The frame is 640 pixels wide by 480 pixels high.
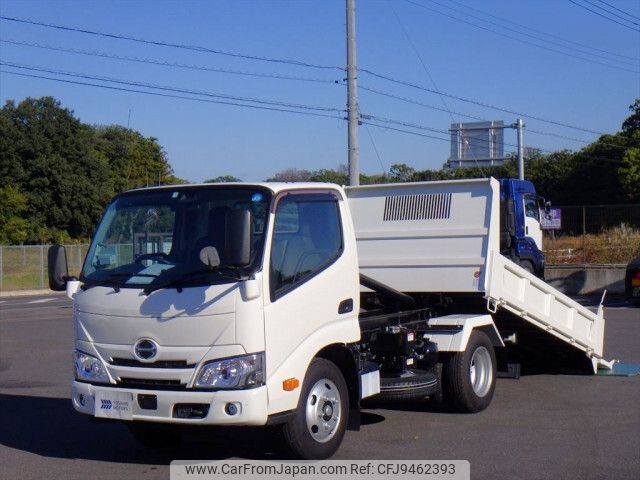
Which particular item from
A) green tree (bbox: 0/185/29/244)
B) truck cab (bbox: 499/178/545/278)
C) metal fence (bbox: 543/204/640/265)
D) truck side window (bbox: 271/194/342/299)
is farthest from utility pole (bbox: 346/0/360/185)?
green tree (bbox: 0/185/29/244)

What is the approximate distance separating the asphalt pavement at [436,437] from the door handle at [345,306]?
1.23m

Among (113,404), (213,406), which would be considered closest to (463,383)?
(213,406)

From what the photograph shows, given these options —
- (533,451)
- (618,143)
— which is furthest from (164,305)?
(618,143)

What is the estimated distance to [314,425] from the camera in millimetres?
7473

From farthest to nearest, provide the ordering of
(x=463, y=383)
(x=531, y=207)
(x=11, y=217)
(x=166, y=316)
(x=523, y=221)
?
(x=11, y=217) → (x=531, y=207) → (x=523, y=221) → (x=463, y=383) → (x=166, y=316)

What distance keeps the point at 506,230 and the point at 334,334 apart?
13.6 metres

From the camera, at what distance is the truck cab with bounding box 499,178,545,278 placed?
70.8ft

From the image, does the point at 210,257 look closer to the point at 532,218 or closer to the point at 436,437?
the point at 436,437

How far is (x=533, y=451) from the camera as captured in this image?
8.00 metres

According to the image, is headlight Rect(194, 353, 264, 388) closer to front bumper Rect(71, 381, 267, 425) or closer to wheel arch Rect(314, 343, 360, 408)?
front bumper Rect(71, 381, 267, 425)

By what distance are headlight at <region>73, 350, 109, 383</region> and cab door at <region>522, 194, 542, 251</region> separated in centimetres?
1635

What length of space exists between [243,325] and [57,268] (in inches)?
86.0

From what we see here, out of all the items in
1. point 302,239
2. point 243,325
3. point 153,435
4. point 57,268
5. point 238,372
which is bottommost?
point 153,435

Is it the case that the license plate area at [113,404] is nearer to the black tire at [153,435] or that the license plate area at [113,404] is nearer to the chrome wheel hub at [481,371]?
the black tire at [153,435]
